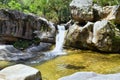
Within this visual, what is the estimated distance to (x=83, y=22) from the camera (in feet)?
75.5

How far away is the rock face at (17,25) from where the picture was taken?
2247 cm

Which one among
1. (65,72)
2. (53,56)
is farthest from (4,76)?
(53,56)

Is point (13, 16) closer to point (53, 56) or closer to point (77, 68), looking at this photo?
point (53, 56)

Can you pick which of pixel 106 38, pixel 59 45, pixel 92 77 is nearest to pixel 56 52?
pixel 59 45

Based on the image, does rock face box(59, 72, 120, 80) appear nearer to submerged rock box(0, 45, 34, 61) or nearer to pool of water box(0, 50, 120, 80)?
pool of water box(0, 50, 120, 80)

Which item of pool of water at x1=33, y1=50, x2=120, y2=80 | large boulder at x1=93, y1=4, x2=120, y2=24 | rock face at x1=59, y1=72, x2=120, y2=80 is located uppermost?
large boulder at x1=93, y1=4, x2=120, y2=24

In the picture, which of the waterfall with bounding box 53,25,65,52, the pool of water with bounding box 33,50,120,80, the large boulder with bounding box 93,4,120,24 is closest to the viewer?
the pool of water with bounding box 33,50,120,80

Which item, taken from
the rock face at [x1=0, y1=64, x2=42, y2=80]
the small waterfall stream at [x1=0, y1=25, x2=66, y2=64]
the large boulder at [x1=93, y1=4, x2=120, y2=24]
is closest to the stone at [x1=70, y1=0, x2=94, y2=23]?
the large boulder at [x1=93, y1=4, x2=120, y2=24]

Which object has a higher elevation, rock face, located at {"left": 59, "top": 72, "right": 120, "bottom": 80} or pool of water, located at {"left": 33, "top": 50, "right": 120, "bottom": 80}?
rock face, located at {"left": 59, "top": 72, "right": 120, "bottom": 80}

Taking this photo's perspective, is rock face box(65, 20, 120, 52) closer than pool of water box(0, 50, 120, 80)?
No

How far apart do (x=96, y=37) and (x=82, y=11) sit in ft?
A: 10.5

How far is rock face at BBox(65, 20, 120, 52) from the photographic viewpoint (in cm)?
1991

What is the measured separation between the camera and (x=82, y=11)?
2250 centimetres

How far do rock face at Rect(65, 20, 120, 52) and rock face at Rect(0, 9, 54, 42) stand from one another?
3.31m
